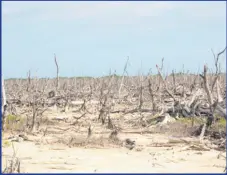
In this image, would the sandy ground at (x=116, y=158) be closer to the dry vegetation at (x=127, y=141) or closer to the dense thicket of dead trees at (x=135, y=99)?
the dry vegetation at (x=127, y=141)

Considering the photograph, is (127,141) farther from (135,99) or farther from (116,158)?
(135,99)

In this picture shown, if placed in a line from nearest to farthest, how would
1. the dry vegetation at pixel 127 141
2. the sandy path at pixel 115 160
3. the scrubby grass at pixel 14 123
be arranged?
the sandy path at pixel 115 160 < the dry vegetation at pixel 127 141 < the scrubby grass at pixel 14 123

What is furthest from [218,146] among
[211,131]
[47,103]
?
[47,103]

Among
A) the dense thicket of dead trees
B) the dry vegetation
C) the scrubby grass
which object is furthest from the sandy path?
the scrubby grass

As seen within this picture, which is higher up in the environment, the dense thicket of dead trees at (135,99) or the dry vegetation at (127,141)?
the dense thicket of dead trees at (135,99)


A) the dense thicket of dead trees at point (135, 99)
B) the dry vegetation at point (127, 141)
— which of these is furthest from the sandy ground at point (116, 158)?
the dense thicket of dead trees at point (135, 99)

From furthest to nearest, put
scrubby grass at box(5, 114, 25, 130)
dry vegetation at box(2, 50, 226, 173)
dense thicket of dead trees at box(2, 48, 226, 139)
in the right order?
scrubby grass at box(5, 114, 25, 130), dense thicket of dead trees at box(2, 48, 226, 139), dry vegetation at box(2, 50, 226, 173)

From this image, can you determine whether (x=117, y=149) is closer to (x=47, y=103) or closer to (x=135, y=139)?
(x=135, y=139)

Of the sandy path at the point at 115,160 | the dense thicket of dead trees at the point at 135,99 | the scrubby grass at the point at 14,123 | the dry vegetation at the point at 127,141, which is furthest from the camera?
the scrubby grass at the point at 14,123

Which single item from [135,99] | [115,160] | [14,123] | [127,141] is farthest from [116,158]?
[135,99]

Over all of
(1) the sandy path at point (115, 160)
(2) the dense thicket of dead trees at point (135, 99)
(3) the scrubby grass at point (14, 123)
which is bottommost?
(1) the sandy path at point (115, 160)

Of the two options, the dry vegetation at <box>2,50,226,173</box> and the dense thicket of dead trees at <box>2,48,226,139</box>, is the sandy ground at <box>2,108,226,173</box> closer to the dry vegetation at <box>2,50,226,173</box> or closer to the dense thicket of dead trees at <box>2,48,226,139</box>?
the dry vegetation at <box>2,50,226,173</box>

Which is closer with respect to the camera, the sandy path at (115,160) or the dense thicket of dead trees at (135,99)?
the sandy path at (115,160)

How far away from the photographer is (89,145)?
1096 cm
